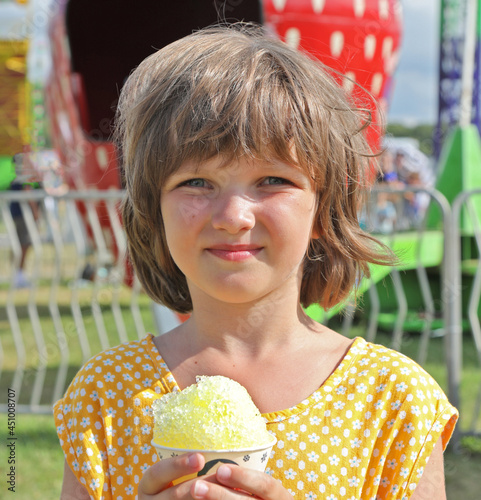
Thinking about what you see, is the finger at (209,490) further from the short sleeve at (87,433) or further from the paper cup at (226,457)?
the short sleeve at (87,433)

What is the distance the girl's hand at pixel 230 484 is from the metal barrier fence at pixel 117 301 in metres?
2.29

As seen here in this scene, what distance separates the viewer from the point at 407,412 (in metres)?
1.25

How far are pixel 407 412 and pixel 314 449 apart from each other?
192mm

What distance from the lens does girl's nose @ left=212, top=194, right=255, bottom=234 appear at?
1159 mm

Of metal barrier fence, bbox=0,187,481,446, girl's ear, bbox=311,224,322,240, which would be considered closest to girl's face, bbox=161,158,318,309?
girl's ear, bbox=311,224,322,240

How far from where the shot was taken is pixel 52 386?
511cm

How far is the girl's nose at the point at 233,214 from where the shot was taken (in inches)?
45.6

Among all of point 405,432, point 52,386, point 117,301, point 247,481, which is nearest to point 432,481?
point 405,432

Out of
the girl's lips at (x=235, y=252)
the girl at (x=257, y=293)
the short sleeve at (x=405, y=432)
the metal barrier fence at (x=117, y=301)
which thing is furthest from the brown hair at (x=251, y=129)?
the metal barrier fence at (x=117, y=301)

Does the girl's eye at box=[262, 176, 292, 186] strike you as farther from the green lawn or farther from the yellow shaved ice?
the green lawn

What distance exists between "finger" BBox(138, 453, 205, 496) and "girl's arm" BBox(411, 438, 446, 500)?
492 mm

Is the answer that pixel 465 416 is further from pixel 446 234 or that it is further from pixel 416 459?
pixel 416 459

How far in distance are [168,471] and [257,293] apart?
0.37 metres

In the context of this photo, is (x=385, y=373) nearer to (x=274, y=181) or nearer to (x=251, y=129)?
(x=274, y=181)
